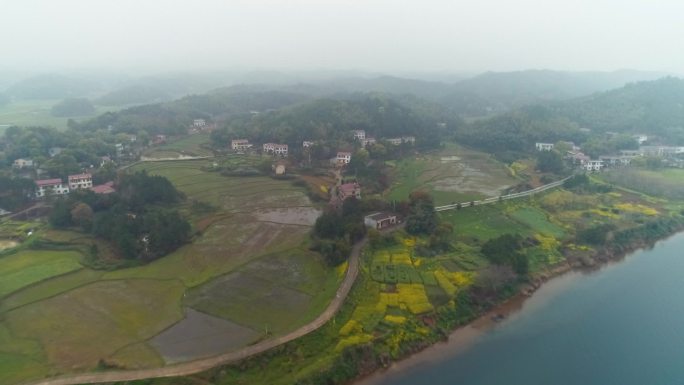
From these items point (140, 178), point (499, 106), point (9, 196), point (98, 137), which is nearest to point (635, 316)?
point (140, 178)

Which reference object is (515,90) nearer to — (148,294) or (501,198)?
(501,198)

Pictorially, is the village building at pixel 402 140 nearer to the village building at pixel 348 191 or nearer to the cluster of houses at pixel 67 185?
the village building at pixel 348 191

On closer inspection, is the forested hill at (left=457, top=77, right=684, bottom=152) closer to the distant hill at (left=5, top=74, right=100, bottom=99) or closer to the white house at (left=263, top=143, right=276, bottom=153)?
the white house at (left=263, top=143, right=276, bottom=153)

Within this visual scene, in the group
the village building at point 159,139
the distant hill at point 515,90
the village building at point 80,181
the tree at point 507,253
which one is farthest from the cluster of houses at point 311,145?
the distant hill at point 515,90

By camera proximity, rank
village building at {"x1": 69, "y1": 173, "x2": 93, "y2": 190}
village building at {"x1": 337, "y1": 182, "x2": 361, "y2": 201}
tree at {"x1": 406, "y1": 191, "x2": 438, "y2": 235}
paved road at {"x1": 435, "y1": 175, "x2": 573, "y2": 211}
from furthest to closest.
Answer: village building at {"x1": 69, "y1": 173, "x2": 93, "y2": 190}
village building at {"x1": 337, "y1": 182, "x2": 361, "y2": 201}
paved road at {"x1": 435, "y1": 175, "x2": 573, "y2": 211}
tree at {"x1": 406, "y1": 191, "x2": 438, "y2": 235}

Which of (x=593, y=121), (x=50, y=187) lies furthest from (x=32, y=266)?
(x=593, y=121)

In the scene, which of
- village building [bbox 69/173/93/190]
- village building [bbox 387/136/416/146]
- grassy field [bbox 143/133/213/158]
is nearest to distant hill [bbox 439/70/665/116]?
village building [bbox 387/136/416/146]
